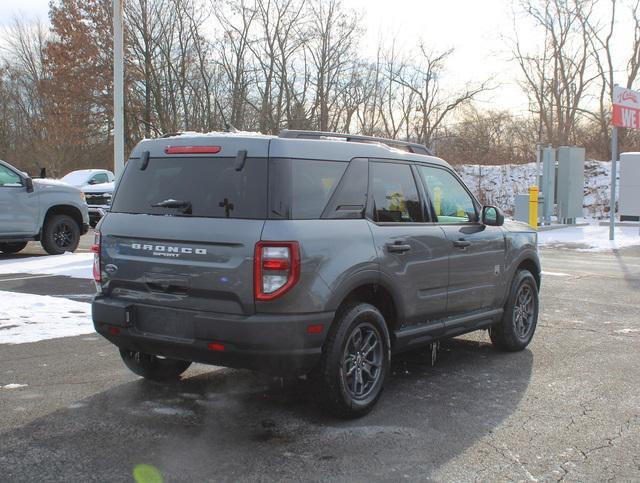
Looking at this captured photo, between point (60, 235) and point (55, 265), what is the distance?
1903 mm

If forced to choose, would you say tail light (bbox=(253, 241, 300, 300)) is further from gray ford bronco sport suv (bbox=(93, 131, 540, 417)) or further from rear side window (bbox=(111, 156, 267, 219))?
rear side window (bbox=(111, 156, 267, 219))

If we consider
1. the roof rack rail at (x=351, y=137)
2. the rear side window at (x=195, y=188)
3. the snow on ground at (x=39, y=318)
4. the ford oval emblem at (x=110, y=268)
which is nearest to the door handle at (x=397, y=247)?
the roof rack rail at (x=351, y=137)

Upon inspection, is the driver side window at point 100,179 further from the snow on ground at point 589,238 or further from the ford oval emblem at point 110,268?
the ford oval emblem at point 110,268

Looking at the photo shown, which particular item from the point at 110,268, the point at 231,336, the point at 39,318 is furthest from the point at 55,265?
the point at 231,336

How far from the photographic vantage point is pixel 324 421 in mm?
4363

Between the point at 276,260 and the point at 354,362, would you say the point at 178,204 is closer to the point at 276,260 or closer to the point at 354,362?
the point at 276,260

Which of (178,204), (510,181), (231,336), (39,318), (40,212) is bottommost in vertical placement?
(39,318)

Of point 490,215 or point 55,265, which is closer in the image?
point 490,215

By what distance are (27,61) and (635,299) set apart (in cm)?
5092

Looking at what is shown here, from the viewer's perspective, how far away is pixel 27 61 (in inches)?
A: 1971

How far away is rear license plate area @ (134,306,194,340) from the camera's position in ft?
13.5

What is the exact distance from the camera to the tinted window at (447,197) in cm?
540

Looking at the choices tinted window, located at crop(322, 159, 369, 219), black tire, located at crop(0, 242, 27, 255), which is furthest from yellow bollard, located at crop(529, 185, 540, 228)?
tinted window, located at crop(322, 159, 369, 219)

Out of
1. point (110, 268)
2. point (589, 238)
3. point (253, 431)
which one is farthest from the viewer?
point (589, 238)
